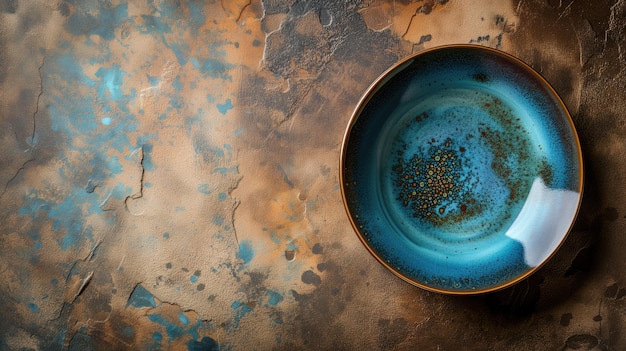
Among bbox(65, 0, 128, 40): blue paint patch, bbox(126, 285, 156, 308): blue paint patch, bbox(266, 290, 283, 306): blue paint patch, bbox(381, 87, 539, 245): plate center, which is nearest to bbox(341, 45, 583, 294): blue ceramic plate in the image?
bbox(381, 87, 539, 245): plate center

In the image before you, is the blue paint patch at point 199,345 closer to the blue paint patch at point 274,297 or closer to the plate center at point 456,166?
the blue paint patch at point 274,297

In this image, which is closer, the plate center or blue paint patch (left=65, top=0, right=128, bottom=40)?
the plate center

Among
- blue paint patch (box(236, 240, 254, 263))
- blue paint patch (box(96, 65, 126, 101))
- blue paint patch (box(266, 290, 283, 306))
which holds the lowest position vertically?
blue paint patch (box(266, 290, 283, 306))

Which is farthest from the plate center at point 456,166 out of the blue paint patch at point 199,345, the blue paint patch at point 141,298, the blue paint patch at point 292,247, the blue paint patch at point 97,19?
the blue paint patch at point 97,19

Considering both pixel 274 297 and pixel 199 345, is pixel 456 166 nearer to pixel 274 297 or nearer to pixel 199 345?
pixel 274 297

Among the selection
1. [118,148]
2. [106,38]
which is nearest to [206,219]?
[118,148]

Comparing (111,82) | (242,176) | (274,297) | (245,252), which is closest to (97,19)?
(111,82)

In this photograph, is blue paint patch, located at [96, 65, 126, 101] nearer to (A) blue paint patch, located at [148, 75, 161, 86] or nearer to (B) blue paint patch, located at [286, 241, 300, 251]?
(A) blue paint patch, located at [148, 75, 161, 86]

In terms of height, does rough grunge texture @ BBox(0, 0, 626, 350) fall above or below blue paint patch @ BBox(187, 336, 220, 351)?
above
